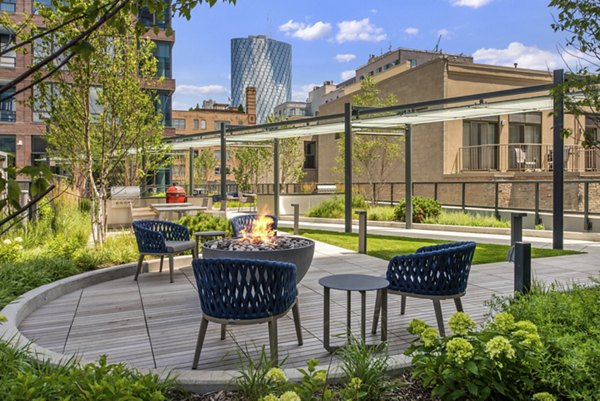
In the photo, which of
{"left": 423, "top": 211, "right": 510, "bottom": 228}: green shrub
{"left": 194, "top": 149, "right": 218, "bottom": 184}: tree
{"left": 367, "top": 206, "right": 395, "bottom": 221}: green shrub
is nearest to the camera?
{"left": 423, "top": 211, "right": 510, "bottom": 228}: green shrub

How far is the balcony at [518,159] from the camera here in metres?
20.4

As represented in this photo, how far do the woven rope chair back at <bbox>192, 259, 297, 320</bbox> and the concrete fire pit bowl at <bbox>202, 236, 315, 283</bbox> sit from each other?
125 centimetres

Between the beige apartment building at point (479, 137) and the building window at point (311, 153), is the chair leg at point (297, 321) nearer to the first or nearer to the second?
the beige apartment building at point (479, 137)

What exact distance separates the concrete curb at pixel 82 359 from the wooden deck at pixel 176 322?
12 cm

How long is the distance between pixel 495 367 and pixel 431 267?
62.1 inches

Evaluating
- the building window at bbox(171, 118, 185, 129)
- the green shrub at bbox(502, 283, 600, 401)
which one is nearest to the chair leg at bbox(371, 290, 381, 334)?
the green shrub at bbox(502, 283, 600, 401)

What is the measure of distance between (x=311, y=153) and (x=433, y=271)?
32473 mm

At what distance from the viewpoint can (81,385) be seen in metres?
2.79

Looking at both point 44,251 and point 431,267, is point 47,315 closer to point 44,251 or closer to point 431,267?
point 44,251

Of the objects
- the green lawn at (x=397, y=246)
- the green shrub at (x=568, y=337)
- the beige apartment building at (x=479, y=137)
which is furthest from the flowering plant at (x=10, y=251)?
the beige apartment building at (x=479, y=137)

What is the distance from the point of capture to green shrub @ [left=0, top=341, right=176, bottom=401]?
8.43ft

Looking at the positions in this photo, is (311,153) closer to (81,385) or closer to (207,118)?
(207,118)

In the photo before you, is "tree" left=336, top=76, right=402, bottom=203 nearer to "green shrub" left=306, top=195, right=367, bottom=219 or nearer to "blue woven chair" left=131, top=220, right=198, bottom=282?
"green shrub" left=306, top=195, right=367, bottom=219

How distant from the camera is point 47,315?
5180 mm
